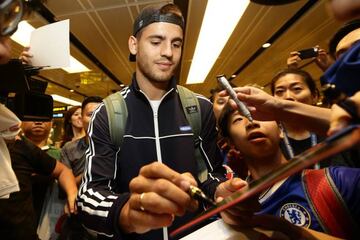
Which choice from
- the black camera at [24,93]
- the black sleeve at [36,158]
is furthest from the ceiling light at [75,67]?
the black camera at [24,93]

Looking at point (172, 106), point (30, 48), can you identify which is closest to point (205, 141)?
point (172, 106)

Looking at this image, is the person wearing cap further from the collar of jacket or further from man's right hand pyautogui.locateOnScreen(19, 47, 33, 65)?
man's right hand pyautogui.locateOnScreen(19, 47, 33, 65)

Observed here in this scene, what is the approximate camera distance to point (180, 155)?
1.29 metres

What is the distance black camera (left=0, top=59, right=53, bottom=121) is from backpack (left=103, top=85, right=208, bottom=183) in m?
0.36

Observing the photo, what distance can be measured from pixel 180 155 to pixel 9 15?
2.85 ft

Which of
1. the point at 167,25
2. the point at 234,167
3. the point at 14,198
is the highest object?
the point at 167,25

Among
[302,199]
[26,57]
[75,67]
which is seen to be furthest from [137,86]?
[75,67]

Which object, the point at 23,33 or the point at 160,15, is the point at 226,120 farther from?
the point at 23,33

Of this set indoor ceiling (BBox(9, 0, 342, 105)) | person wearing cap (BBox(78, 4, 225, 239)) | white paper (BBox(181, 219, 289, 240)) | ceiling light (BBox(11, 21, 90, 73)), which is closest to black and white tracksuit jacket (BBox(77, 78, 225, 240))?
person wearing cap (BBox(78, 4, 225, 239))

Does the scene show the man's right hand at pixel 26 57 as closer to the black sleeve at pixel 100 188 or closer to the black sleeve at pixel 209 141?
the black sleeve at pixel 100 188

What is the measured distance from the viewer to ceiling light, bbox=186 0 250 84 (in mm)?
3670

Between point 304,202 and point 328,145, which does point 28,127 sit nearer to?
point 304,202

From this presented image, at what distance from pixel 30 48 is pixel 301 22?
14.2 ft

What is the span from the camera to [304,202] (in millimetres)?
971
